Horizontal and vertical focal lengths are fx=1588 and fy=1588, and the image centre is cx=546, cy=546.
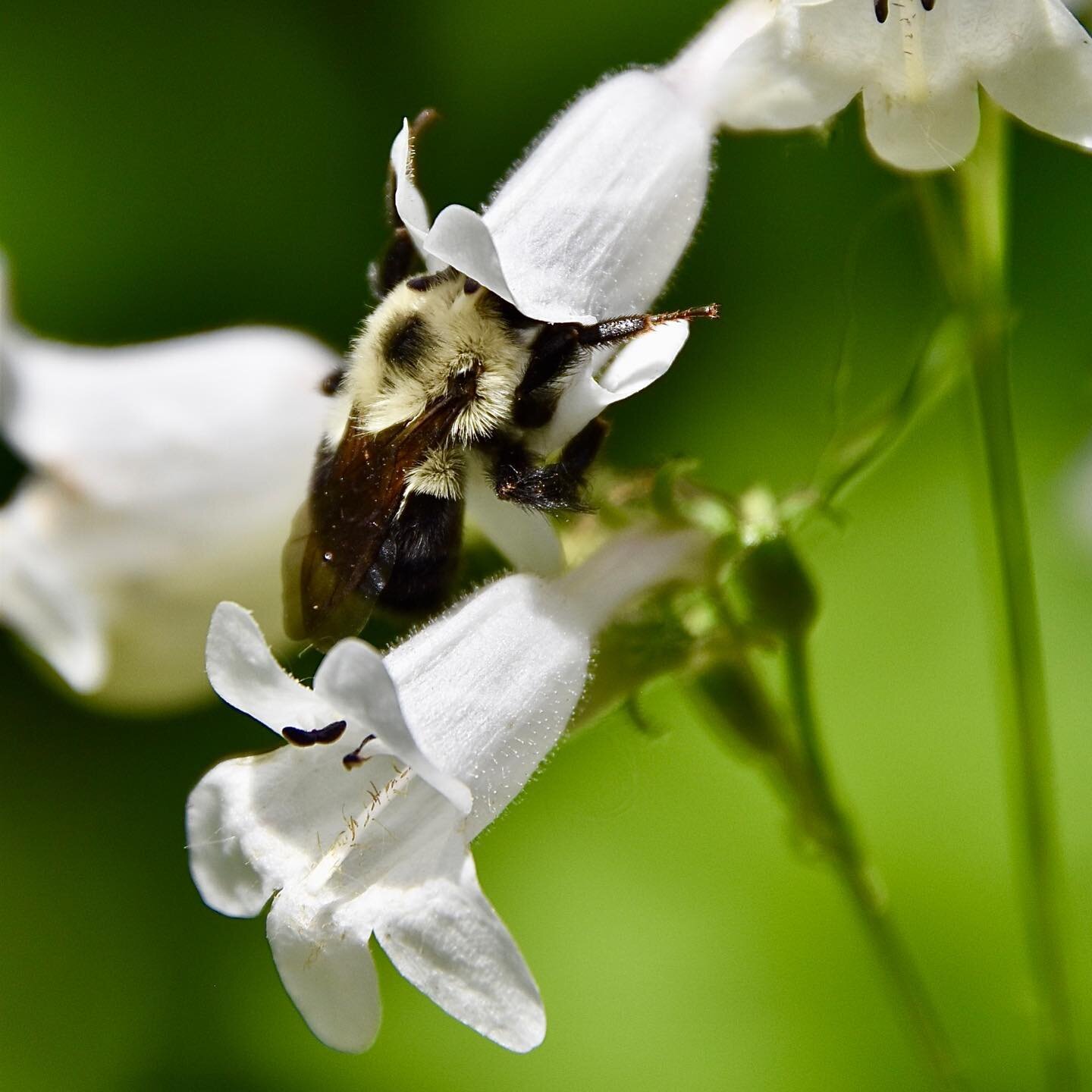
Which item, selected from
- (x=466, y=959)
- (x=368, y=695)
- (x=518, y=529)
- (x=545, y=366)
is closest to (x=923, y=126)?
(x=545, y=366)

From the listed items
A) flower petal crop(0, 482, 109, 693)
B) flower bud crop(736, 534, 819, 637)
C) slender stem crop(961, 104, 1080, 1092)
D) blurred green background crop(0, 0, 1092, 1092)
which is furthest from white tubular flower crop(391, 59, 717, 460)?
blurred green background crop(0, 0, 1092, 1092)

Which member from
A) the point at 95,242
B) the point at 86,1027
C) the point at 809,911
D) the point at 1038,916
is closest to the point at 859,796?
the point at 809,911

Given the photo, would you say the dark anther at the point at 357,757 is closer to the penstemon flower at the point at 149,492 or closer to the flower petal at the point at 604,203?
the flower petal at the point at 604,203

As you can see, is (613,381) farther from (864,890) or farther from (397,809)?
(864,890)

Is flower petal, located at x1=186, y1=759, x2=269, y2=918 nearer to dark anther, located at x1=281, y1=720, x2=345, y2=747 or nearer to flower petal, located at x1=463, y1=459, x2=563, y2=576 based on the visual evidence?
dark anther, located at x1=281, y1=720, x2=345, y2=747

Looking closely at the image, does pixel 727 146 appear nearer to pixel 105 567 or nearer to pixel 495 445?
pixel 105 567
